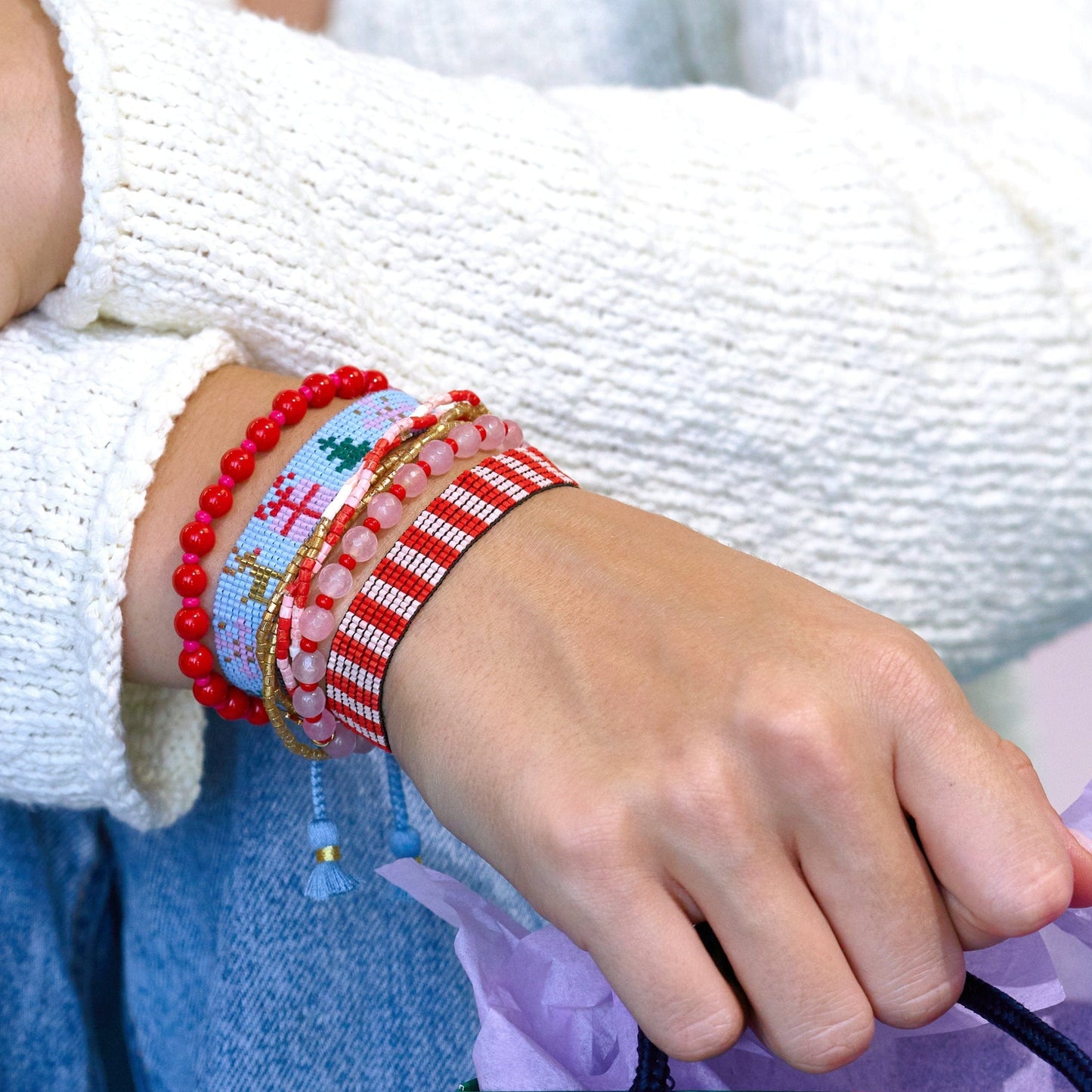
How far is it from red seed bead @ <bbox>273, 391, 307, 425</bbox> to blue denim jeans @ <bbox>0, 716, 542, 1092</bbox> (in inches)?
10.7

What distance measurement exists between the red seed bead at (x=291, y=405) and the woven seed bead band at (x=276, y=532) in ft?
0.06

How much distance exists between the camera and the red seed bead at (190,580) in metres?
0.53

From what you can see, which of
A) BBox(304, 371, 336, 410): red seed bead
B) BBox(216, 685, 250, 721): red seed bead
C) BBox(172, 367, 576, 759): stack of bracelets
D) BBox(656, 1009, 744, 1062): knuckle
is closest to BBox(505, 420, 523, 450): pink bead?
BBox(172, 367, 576, 759): stack of bracelets

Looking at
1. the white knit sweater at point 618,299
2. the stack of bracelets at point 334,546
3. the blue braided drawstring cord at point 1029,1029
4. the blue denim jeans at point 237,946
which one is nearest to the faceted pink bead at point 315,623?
the stack of bracelets at point 334,546

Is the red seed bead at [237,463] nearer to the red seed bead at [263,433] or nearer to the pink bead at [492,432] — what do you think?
the red seed bead at [263,433]

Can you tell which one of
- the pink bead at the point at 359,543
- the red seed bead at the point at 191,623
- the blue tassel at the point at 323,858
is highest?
the pink bead at the point at 359,543

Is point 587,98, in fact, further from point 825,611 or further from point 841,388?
point 825,611

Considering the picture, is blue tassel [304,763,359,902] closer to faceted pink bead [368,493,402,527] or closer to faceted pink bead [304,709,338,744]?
faceted pink bead [304,709,338,744]

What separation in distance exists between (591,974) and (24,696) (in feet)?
1.16

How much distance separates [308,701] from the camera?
0.55m

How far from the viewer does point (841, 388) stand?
70 cm

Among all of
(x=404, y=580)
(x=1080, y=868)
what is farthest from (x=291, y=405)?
(x=1080, y=868)

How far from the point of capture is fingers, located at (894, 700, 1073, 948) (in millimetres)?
448

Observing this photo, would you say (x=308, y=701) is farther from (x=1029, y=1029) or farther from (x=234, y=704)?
(x=1029, y=1029)
